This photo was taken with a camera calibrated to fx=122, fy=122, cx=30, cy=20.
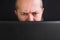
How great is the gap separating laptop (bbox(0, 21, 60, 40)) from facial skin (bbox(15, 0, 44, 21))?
0.30ft

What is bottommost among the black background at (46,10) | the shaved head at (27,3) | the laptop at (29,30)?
the laptop at (29,30)

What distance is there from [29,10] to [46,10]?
0.34 ft

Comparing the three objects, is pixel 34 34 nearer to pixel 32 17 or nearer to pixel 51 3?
pixel 32 17

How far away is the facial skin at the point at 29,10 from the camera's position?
2.25 ft

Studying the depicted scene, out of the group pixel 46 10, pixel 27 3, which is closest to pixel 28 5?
pixel 27 3

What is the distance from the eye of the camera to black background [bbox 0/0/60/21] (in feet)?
2.31

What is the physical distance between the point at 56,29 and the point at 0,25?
28 centimetres

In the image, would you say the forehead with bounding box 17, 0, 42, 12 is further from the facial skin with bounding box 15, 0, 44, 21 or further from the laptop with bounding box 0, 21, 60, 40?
the laptop with bounding box 0, 21, 60, 40

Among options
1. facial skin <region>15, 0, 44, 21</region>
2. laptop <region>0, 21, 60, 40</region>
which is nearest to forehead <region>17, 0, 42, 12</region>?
facial skin <region>15, 0, 44, 21</region>

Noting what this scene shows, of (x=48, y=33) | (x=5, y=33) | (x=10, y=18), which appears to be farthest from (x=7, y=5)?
(x=48, y=33)

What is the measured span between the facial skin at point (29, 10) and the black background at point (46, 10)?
3 centimetres

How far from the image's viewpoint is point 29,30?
0.61 m

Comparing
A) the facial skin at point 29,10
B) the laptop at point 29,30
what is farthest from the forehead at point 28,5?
the laptop at point 29,30

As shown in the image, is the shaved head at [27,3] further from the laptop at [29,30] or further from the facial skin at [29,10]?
the laptop at [29,30]
